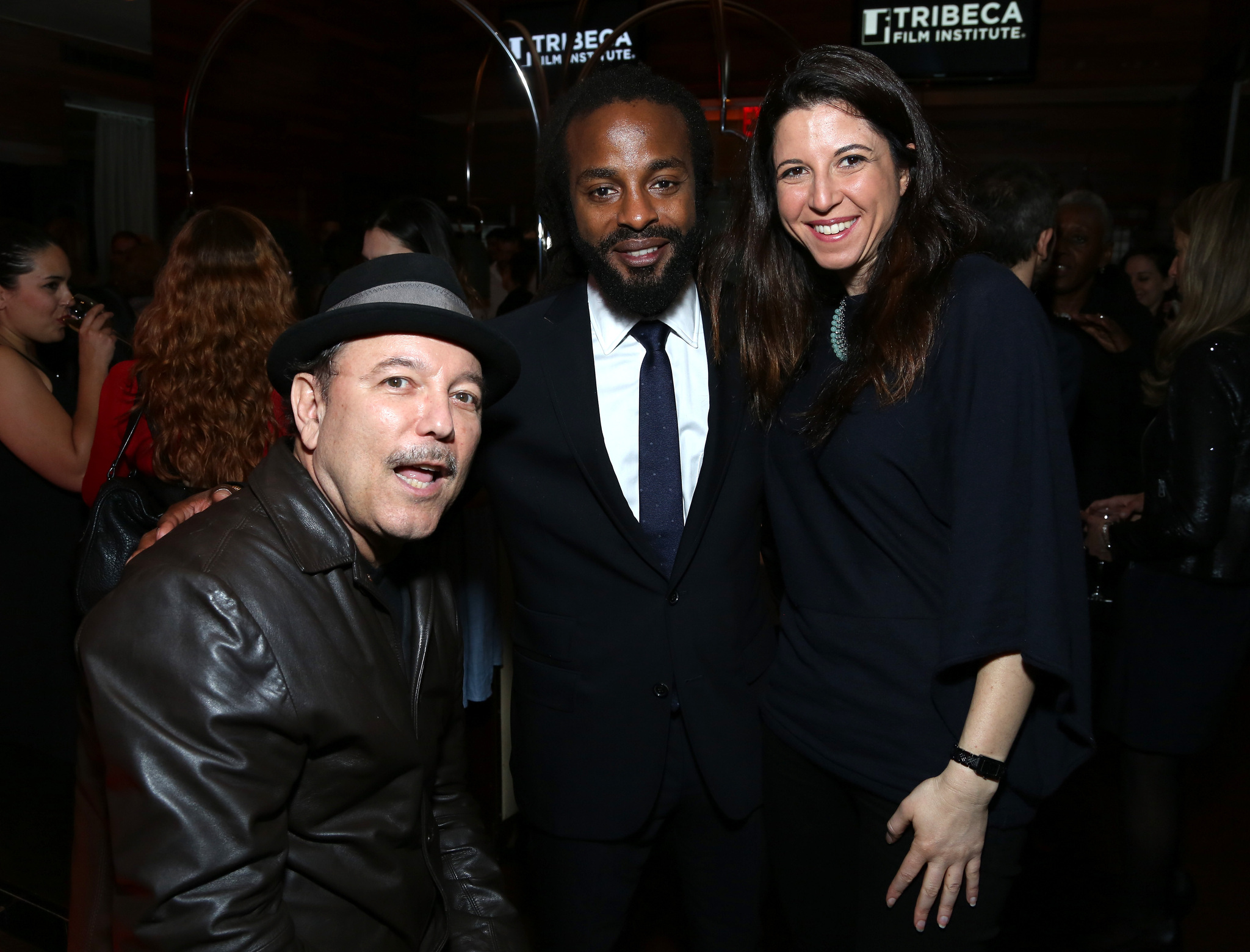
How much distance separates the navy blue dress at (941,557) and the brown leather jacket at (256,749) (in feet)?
2.19

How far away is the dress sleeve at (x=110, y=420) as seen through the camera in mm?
2391

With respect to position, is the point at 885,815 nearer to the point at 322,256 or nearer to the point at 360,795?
the point at 360,795

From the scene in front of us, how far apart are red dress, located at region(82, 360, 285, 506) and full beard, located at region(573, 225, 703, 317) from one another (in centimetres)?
112

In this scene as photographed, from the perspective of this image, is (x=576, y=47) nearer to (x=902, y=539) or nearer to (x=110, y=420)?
(x=110, y=420)

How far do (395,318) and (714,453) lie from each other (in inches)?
24.1

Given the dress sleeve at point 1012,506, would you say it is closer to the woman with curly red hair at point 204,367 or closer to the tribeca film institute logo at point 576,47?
the woman with curly red hair at point 204,367

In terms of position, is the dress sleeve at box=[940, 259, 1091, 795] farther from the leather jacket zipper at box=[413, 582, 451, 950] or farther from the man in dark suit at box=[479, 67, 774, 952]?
the leather jacket zipper at box=[413, 582, 451, 950]

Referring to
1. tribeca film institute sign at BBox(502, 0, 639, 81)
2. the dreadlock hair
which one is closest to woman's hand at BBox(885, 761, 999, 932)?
the dreadlock hair

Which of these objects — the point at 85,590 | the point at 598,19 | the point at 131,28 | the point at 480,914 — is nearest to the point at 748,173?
the point at 480,914

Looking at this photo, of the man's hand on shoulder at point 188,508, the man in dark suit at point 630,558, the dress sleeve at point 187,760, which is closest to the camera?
the dress sleeve at point 187,760

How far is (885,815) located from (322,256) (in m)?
5.79

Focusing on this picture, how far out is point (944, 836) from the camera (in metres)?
1.33

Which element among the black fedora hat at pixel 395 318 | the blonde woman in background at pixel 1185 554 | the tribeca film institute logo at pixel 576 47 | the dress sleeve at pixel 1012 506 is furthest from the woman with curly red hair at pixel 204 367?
the tribeca film institute logo at pixel 576 47

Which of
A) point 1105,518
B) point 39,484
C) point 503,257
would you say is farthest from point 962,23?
point 39,484
